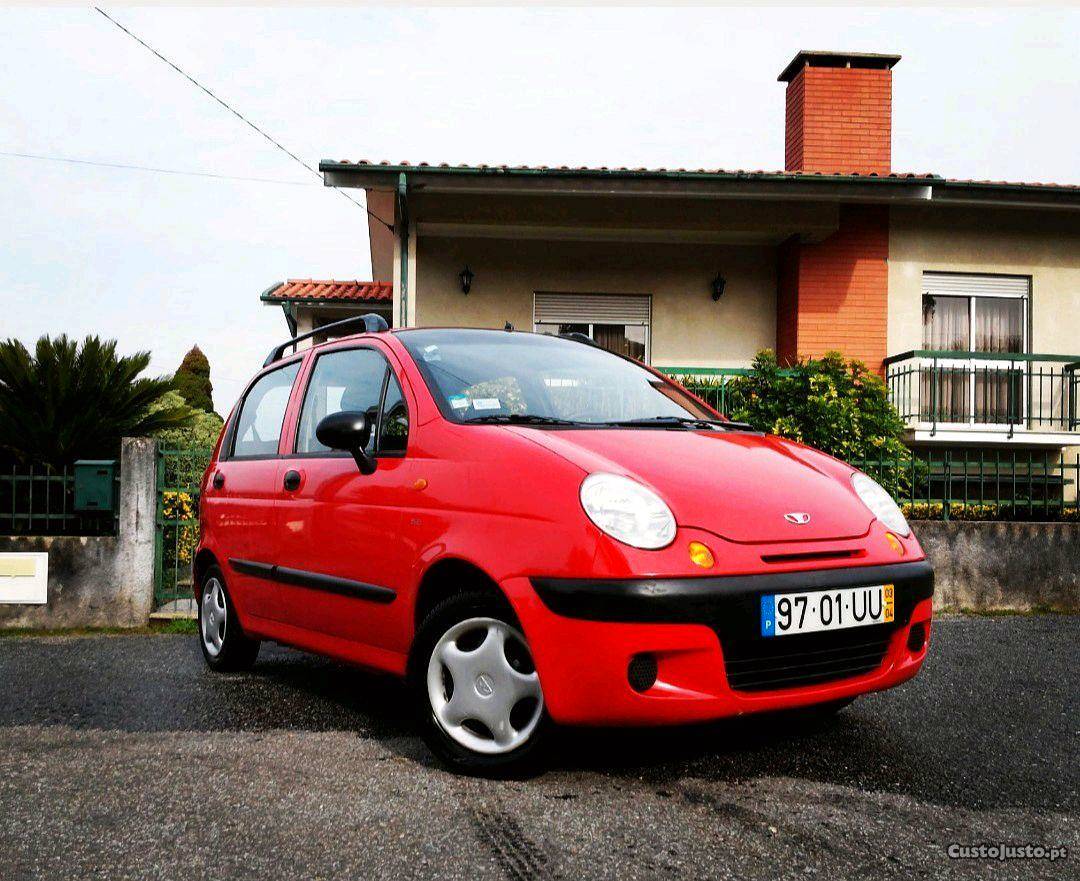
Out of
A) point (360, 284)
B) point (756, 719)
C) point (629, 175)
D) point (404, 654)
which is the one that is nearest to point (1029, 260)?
point (629, 175)

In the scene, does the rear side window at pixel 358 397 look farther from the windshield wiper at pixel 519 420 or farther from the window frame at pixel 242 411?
the windshield wiper at pixel 519 420

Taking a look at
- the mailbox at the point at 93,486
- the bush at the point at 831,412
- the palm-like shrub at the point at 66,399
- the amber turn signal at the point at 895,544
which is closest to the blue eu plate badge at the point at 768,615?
the amber turn signal at the point at 895,544

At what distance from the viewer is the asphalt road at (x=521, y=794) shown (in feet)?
8.70

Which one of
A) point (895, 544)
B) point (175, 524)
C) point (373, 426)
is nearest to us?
point (895, 544)

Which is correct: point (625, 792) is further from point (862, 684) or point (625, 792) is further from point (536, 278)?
point (536, 278)

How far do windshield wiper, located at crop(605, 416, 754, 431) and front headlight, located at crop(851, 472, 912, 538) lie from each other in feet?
1.98

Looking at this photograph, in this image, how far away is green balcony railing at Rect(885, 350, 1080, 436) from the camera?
13.0m

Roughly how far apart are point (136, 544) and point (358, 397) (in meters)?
3.67

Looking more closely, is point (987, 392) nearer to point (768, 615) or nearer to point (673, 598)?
point (768, 615)

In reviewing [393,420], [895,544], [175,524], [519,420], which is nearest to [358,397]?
[393,420]

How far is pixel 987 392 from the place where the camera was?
13250 millimetres

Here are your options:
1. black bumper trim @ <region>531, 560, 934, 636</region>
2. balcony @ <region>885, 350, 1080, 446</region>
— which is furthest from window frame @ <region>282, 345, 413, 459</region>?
balcony @ <region>885, 350, 1080, 446</region>

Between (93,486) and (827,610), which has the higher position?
(93,486)

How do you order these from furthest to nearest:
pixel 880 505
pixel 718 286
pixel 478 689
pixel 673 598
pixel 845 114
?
pixel 845 114 < pixel 718 286 < pixel 880 505 < pixel 478 689 < pixel 673 598
